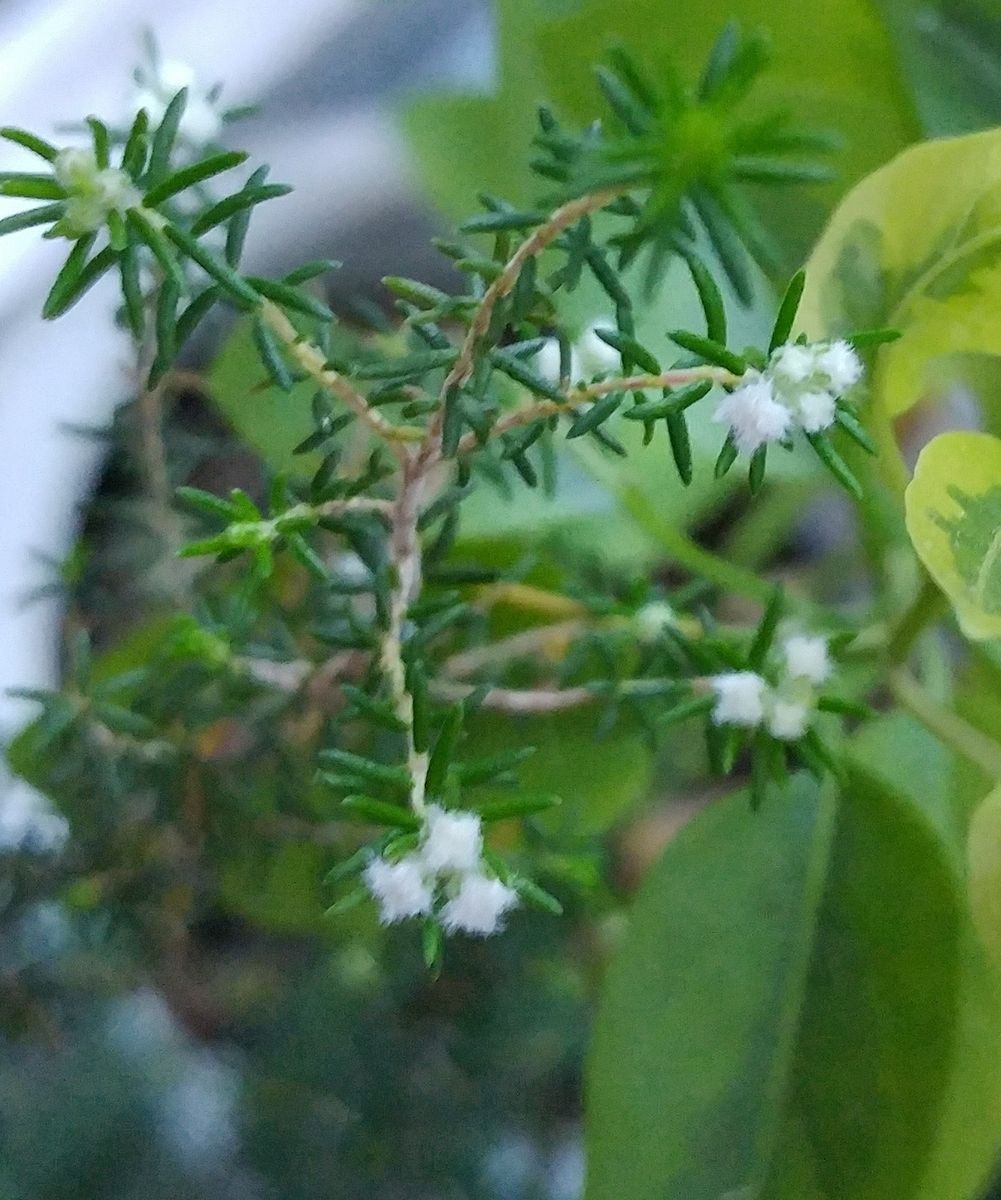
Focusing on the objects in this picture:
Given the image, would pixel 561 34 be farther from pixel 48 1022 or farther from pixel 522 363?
pixel 48 1022

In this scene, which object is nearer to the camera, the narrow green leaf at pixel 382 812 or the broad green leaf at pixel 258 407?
the narrow green leaf at pixel 382 812

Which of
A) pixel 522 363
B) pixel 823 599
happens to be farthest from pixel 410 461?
pixel 823 599

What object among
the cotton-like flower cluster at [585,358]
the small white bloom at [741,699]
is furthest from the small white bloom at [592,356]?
the small white bloom at [741,699]

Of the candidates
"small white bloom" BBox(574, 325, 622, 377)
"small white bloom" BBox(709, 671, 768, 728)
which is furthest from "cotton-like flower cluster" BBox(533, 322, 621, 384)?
"small white bloom" BBox(709, 671, 768, 728)

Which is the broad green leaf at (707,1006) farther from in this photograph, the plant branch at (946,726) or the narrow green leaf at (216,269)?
the narrow green leaf at (216,269)

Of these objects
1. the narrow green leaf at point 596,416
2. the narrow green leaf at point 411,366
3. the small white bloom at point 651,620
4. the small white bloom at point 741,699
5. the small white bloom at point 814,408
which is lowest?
the small white bloom at point 651,620

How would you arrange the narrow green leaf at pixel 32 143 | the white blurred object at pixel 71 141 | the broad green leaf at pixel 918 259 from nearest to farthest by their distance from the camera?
the narrow green leaf at pixel 32 143 → the broad green leaf at pixel 918 259 → the white blurred object at pixel 71 141

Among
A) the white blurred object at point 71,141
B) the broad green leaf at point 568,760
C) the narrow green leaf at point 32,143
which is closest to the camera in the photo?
the narrow green leaf at point 32,143
